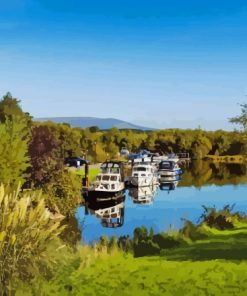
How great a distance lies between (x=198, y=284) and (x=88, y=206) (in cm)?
4740

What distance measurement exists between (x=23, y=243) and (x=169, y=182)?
83829mm

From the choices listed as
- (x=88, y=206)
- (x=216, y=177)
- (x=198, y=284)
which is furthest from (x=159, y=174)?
(x=198, y=284)

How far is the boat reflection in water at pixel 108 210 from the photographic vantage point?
167 ft

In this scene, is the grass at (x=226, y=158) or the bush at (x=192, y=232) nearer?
the bush at (x=192, y=232)

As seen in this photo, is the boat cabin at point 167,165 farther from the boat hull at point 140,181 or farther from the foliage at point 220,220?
the foliage at point 220,220

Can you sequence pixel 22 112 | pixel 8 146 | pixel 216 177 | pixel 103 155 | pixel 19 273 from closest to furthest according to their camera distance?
pixel 19 273
pixel 8 146
pixel 22 112
pixel 216 177
pixel 103 155

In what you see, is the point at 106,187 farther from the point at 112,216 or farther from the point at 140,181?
the point at 140,181

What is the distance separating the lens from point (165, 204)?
214 ft

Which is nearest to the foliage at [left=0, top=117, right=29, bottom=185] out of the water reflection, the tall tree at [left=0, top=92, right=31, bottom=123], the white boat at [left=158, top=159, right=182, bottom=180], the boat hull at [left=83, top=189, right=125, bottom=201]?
the boat hull at [left=83, top=189, right=125, bottom=201]

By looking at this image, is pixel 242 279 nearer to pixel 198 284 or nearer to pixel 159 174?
pixel 198 284

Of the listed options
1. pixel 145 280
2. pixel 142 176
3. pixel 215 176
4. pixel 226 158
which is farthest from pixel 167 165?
pixel 145 280

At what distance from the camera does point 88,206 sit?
62.0m

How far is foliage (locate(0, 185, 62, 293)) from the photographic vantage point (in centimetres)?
1351

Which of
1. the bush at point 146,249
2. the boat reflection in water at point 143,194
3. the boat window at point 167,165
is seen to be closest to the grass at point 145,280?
the bush at point 146,249
